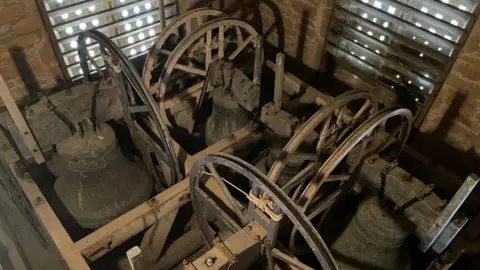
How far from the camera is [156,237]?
10.9 ft

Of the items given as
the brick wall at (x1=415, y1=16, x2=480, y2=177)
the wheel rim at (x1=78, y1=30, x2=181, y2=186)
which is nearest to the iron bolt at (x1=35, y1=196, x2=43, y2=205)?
the wheel rim at (x1=78, y1=30, x2=181, y2=186)

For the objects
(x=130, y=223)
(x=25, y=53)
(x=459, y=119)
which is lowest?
(x=130, y=223)

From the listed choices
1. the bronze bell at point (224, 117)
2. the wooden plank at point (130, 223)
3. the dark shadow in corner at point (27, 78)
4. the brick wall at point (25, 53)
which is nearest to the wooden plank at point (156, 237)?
the wooden plank at point (130, 223)

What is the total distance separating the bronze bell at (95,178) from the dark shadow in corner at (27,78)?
1.17m

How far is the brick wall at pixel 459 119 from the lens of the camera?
3623 millimetres

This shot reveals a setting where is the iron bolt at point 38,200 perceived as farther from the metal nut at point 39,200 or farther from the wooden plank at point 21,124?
the wooden plank at point 21,124

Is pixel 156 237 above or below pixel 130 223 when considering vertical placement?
below

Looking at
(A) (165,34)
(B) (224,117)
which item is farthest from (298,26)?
(A) (165,34)

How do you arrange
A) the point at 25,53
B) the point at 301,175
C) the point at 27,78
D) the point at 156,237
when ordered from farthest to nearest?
the point at 27,78 → the point at 25,53 → the point at 156,237 → the point at 301,175

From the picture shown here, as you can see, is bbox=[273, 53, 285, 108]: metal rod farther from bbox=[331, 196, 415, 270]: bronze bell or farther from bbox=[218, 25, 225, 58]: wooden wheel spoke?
bbox=[331, 196, 415, 270]: bronze bell

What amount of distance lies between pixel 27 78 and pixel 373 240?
11.3ft

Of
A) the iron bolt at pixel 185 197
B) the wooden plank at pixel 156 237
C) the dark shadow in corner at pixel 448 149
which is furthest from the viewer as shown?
the dark shadow in corner at pixel 448 149

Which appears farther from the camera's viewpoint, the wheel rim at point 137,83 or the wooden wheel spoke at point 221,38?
the wooden wheel spoke at point 221,38

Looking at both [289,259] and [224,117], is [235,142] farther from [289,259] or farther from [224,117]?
[289,259]
